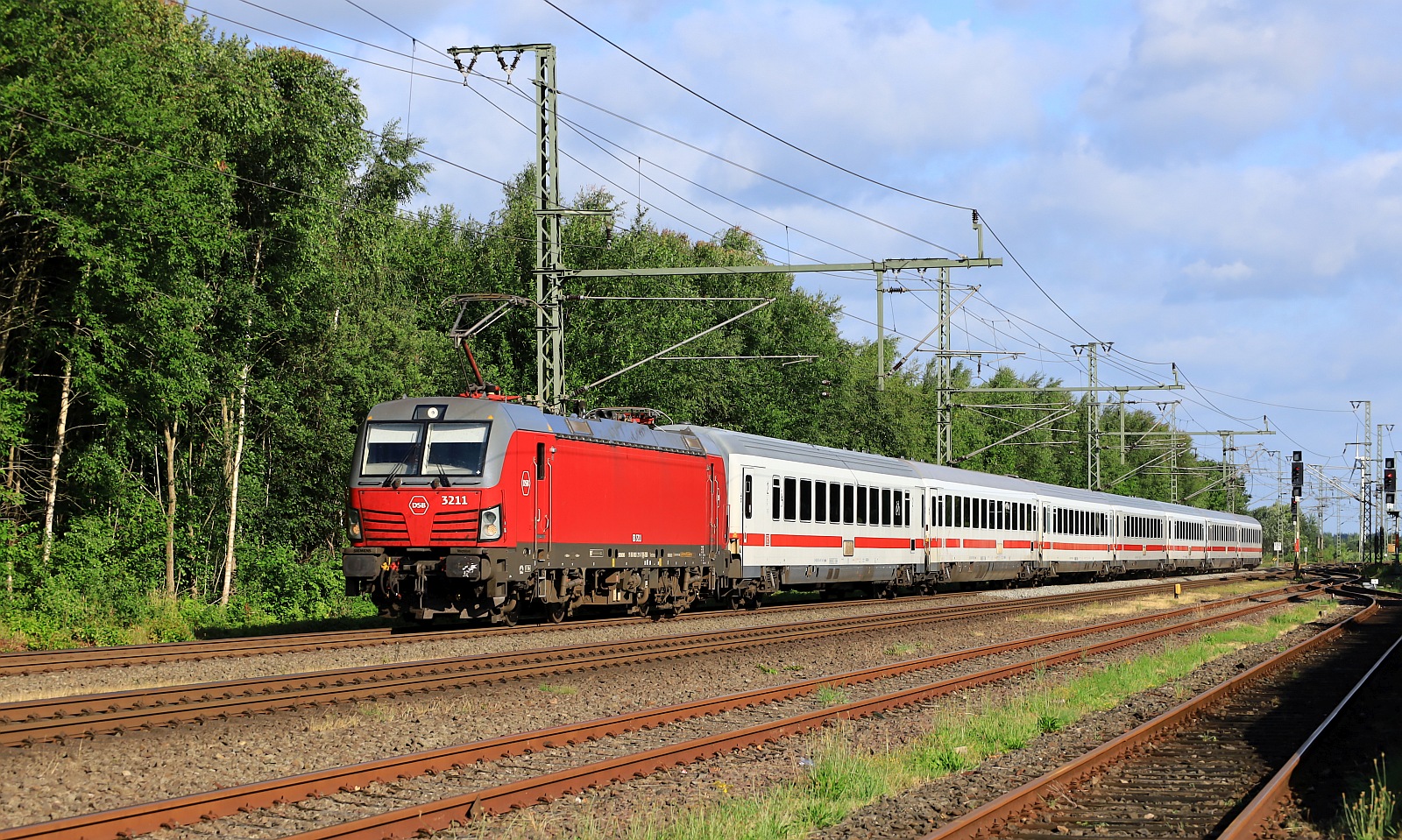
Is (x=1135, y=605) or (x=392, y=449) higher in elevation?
(x=392, y=449)

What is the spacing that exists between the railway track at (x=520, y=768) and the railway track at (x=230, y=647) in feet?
22.2

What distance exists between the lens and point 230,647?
1775 cm

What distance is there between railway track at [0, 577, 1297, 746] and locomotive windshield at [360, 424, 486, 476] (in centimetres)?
331

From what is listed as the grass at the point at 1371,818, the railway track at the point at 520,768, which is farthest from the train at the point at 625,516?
the grass at the point at 1371,818

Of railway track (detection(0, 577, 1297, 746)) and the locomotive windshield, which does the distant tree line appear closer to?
the locomotive windshield

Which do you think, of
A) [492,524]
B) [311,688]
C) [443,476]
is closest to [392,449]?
[443,476]

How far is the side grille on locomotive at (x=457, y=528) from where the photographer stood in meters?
19.1

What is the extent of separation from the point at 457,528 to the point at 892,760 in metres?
9.75

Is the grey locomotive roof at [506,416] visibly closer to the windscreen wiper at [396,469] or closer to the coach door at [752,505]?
the windscreen wiper at [396,469]

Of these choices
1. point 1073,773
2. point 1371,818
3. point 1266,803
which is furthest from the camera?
point 1073,773

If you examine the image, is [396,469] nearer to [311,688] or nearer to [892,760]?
[311,688]

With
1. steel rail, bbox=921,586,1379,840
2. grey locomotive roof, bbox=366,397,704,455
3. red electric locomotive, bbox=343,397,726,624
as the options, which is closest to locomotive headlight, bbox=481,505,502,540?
red electric locomotive, bbox=343,397,726,624

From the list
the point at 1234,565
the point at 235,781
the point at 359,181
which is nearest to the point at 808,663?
the point at 235,781

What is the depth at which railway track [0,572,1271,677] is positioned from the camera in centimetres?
1578
